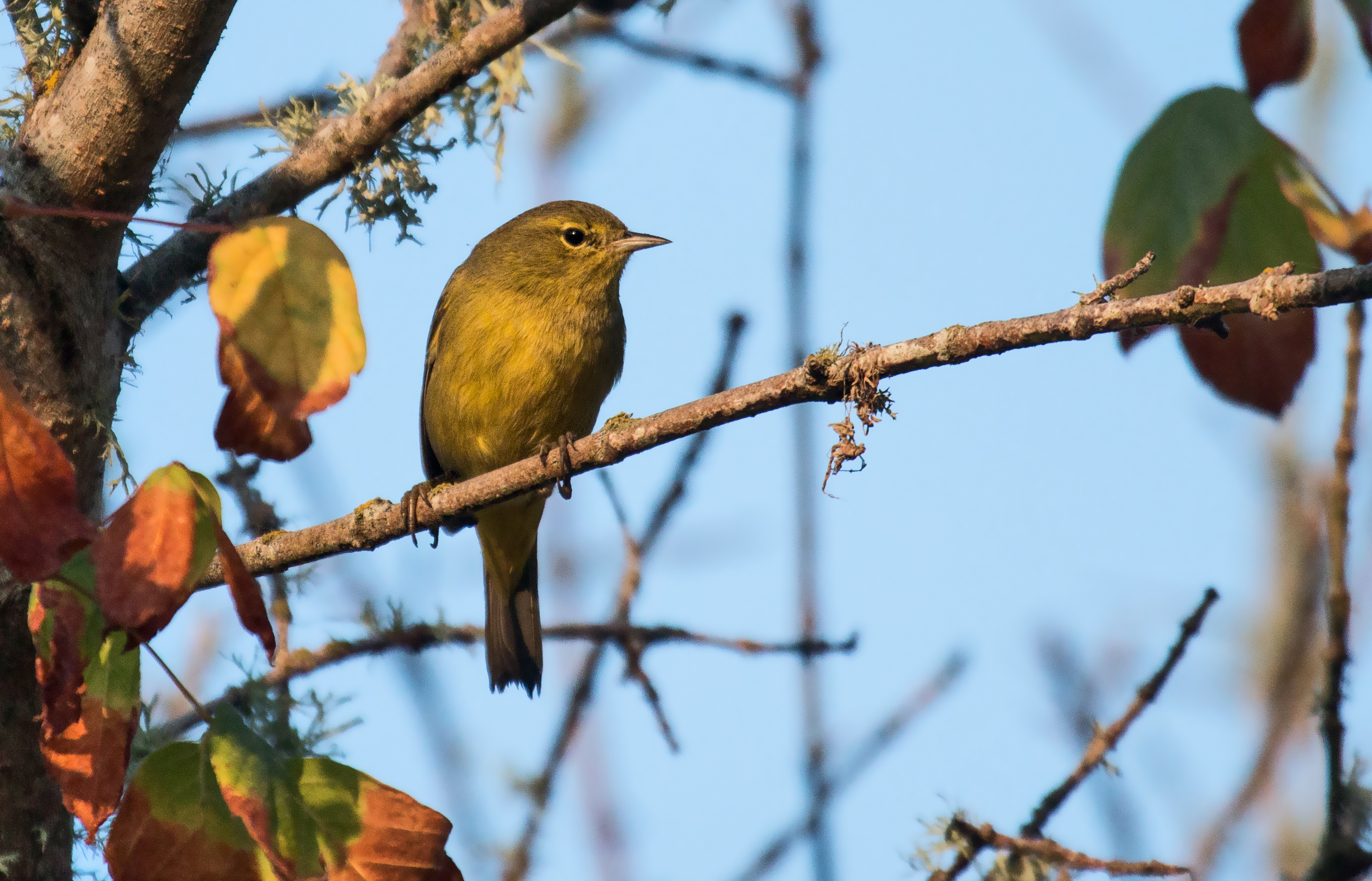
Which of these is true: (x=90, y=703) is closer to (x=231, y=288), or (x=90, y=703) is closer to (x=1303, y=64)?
(x=231, y=288)

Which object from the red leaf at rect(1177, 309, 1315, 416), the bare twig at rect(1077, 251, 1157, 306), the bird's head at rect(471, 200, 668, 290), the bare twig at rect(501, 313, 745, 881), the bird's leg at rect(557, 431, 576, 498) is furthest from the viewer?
the bird's head at rect(471, 200, 668, 290)

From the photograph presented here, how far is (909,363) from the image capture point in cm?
225

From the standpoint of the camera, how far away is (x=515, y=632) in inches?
235

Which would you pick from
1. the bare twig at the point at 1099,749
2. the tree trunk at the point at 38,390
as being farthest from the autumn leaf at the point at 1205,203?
the tree trunk at the point at 38,390

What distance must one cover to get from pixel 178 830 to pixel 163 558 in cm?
48

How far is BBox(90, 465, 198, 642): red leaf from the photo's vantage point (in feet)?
5.26

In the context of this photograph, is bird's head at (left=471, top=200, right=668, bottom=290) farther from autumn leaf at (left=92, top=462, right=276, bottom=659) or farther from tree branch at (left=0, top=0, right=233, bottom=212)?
autumn leaf at (left=92, top=462, right=276, bottom=659)

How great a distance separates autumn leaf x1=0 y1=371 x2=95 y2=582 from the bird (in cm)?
299

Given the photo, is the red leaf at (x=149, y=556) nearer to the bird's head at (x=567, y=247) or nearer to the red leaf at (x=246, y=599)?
the red leaf at (x=246, y=599)

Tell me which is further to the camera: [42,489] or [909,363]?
[909,363]

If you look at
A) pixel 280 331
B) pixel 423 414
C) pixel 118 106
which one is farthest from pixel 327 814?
pixel 423 414

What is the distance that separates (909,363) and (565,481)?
6.88 ft

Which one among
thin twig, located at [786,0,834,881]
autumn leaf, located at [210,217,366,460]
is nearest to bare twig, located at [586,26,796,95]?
thin twig, located at [786,0,834,881]

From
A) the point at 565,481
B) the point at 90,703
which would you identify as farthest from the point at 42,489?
the point at 565,481
